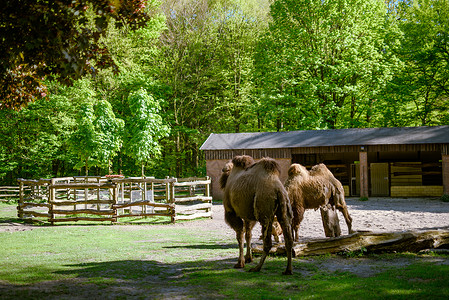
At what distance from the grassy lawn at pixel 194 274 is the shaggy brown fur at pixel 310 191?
4.38ft

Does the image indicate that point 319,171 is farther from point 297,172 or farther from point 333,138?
point 333,138

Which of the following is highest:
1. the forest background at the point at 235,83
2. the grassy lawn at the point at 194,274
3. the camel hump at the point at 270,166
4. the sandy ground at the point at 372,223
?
the forest background at the point at 235,83

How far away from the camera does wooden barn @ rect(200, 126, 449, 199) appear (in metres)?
26.3

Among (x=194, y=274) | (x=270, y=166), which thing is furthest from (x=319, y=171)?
(x=194, y=274)

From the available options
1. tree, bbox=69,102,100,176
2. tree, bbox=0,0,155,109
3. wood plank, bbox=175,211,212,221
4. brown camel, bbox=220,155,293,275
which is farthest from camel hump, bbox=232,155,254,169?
tree, bbox=69,102,100,176

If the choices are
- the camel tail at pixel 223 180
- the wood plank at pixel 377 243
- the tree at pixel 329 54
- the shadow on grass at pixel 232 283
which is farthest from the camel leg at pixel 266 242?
the tree at pixel 329 54

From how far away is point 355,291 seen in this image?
561 centimetres

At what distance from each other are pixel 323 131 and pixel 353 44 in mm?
7847

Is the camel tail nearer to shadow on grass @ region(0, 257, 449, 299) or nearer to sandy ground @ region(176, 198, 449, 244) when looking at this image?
shadow on grass @ region(0, 257, 449, 299)

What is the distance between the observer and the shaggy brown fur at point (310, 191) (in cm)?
902

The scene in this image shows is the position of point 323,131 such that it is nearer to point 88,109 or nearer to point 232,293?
point 88,109

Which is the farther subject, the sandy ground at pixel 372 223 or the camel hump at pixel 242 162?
the sandy ground at pixel 372 223

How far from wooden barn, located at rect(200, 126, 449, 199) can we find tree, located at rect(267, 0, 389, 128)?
11.9 ft

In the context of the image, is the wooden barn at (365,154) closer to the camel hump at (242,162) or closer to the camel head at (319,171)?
the camel head at (319,171)
